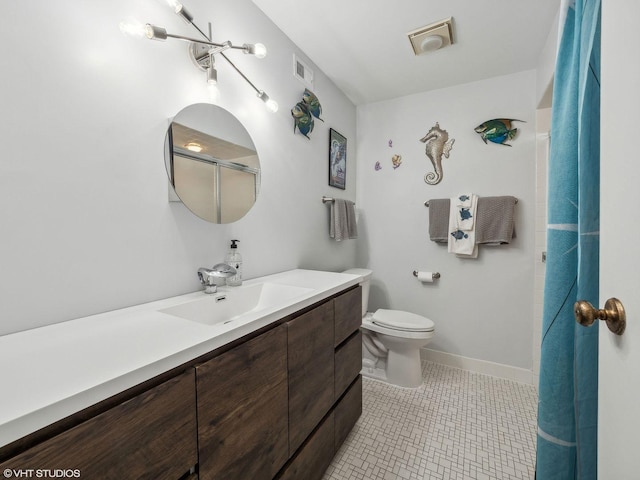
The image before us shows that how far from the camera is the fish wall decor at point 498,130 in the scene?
2.12 metres

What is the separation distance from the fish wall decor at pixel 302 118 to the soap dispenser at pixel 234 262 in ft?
3.05

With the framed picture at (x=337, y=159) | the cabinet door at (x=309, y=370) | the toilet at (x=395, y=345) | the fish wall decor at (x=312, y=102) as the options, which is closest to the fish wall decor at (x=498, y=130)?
the framed picture at (x=337, y=159)

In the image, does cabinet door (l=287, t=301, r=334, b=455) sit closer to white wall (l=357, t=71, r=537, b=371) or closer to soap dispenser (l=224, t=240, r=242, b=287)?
soap dispenser (l=224, t=240, r=242, b=287)

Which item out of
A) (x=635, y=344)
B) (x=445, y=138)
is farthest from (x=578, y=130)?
(x=445, y=138)

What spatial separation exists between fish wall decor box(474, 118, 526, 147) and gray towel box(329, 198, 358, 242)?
3.92 ft

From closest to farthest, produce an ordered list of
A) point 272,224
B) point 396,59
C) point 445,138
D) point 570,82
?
1. point 570,82
2. point 272,224
3. point 396,59
4. point 445,138

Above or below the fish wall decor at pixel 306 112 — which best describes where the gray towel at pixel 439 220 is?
below

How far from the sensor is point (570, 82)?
2.48 feet

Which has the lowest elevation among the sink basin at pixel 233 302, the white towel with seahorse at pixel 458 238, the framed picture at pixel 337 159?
the sink basin at pixel 233 302

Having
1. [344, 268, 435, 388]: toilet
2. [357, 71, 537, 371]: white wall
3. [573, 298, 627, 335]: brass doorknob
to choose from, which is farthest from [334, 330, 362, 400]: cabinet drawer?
[357, 71, 537, 371]: white wall

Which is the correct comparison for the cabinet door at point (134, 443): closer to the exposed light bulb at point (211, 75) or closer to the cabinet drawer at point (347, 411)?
the cabinet drawer at point (347, 411)

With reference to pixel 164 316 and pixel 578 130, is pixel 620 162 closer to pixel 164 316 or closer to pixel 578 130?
pixel 578 130

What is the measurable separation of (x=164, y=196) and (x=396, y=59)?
1.83 metres

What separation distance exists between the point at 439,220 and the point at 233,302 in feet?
5.95
